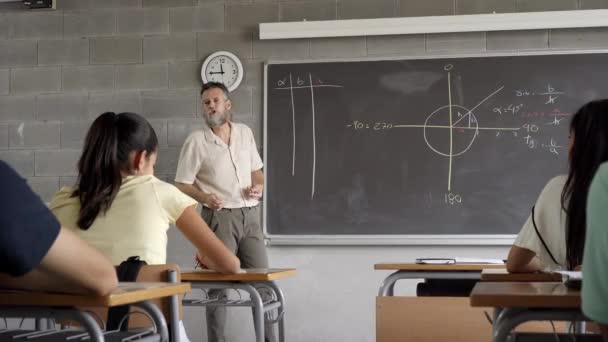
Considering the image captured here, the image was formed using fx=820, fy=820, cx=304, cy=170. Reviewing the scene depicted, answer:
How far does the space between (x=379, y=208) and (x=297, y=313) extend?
33.6 inches

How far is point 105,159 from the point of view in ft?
7.84

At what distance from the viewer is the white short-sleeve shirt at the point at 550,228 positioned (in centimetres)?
246

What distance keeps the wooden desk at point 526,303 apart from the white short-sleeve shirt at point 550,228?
81 cm

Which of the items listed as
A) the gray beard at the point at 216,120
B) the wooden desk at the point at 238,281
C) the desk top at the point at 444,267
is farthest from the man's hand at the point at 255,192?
the wooden desk at the point at 238,281

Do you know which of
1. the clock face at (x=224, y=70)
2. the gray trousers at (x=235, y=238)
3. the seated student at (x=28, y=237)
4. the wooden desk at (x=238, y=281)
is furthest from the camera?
the clock face at (x=224, y=70)

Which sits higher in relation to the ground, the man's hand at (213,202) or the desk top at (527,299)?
the desk top at (527,299)

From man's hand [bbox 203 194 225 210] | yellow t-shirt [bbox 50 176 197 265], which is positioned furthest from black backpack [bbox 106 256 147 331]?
man's hand [bbox 203 194 225 210]

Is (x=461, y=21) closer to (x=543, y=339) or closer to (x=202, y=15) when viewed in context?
(x=202, y=15)

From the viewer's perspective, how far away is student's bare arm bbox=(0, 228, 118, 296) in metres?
1.18

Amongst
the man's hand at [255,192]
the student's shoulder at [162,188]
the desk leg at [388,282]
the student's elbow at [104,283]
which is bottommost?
the desk leg at [388,282]

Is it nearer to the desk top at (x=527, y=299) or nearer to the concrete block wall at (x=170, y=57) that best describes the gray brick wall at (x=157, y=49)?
the concrete block wall at (x=170, y=57)

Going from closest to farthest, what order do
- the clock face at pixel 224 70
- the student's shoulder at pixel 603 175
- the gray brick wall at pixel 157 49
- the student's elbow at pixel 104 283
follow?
the student's shoulder at pixel 603 175, the student's elbow at pixel 104 283, the gray brick wall at pixel 157 49, the clock face at pixel 224 70

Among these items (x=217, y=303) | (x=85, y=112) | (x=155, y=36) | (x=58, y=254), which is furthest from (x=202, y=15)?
(x=58, y=254)

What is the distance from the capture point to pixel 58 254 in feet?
3.86
